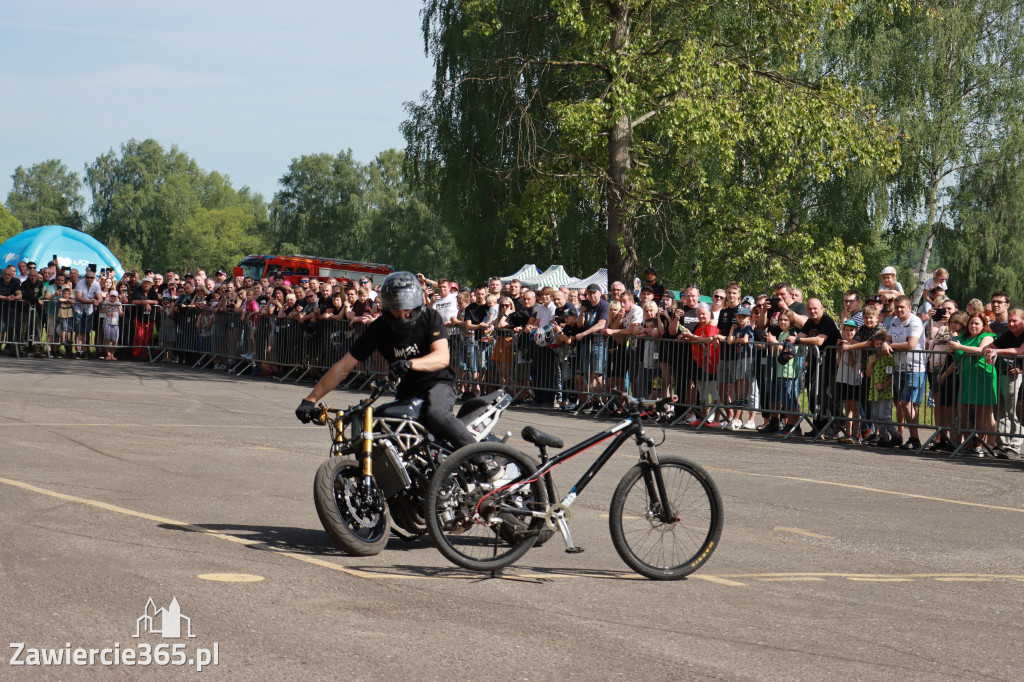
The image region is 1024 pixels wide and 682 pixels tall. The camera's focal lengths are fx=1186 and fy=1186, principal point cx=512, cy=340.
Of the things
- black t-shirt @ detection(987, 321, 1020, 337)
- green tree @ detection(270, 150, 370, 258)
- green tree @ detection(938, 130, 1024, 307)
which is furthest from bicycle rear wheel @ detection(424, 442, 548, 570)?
green tree @ detection(270, 150, 370, 258)

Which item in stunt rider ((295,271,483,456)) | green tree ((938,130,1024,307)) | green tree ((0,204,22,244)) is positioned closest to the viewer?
stunt rider ((295,271,483,456))

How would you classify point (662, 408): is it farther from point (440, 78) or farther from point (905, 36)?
point (905, 36)

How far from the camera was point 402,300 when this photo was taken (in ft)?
24.9

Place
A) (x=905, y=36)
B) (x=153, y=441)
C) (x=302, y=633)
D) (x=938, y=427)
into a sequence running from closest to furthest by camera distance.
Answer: (x=302, y=633) < (x=153, y=441) < (x=938, y=427) < (x=905, y=36)

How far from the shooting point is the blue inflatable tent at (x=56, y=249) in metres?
43.3

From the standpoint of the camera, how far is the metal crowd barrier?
14891 mm

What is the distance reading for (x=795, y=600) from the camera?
21.6ft

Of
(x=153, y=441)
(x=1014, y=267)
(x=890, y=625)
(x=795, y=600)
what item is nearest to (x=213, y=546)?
(x=795, y=600)

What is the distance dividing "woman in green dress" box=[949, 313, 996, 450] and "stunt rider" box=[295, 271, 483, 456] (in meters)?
9.27

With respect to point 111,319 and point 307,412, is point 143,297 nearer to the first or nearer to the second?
point 111,319

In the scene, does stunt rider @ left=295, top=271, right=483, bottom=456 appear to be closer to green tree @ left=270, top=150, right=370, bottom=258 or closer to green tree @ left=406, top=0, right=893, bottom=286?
green tree @ left=406, top=0, right=893, bottom=286

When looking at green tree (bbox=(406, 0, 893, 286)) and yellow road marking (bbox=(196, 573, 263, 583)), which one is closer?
yellow road marking (bbox=(196, 573, 263, 583))

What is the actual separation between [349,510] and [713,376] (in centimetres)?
1076

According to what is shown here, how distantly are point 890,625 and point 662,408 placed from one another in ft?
6.13
